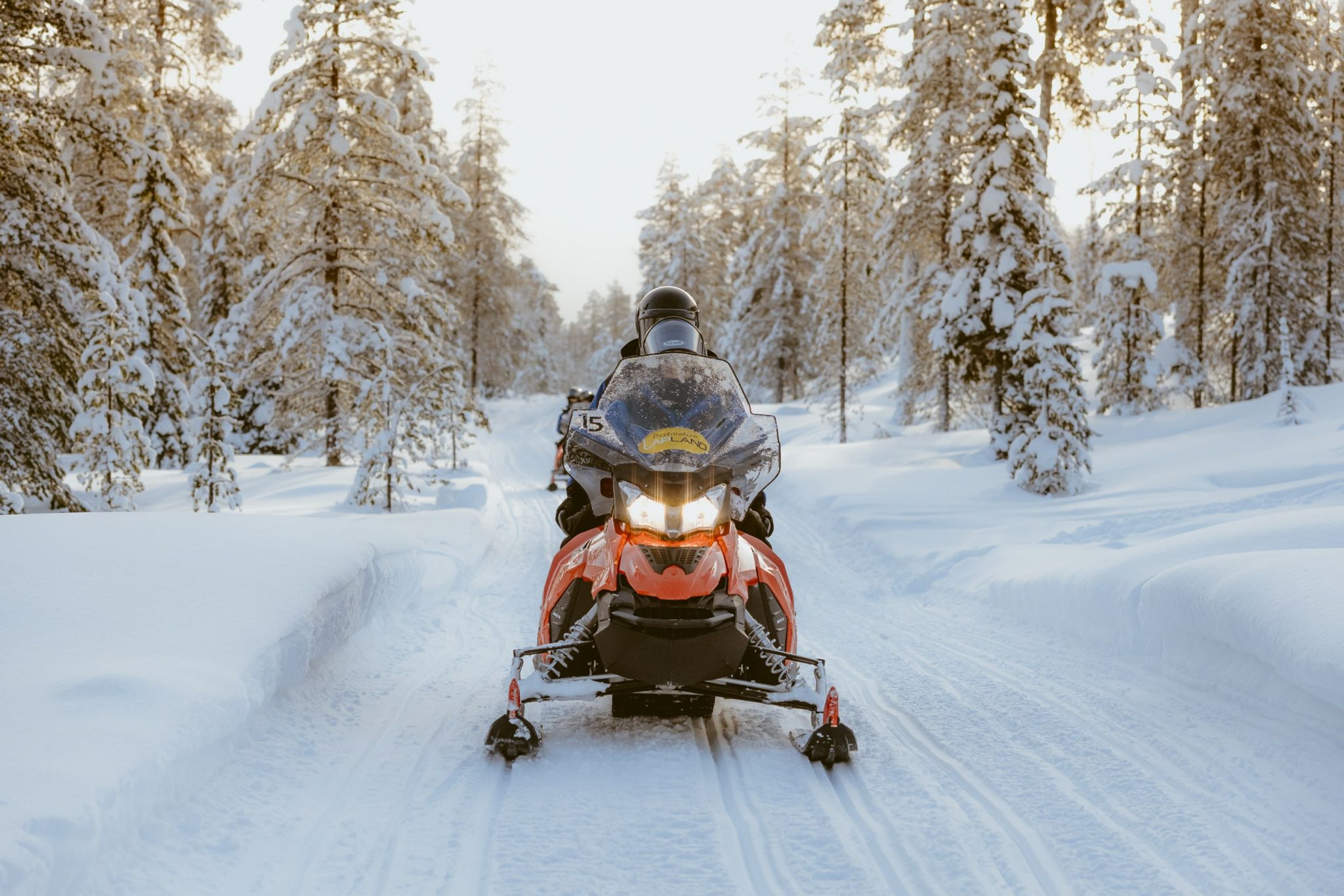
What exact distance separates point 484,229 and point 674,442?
3579cm

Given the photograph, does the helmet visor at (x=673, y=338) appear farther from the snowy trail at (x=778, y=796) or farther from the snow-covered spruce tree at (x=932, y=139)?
the snow-covered spruce tree at (x=932, y=139)

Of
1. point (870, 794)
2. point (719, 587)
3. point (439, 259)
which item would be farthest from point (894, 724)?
point (439, 259)

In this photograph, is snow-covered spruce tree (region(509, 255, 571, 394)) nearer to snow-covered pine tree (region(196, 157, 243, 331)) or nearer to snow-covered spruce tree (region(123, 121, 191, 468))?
snow-covered pine tree (region(196, 157, 243, 331))

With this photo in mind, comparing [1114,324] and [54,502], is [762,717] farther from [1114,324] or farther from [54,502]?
[1114,324]

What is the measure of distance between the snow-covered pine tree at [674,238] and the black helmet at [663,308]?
34737mm

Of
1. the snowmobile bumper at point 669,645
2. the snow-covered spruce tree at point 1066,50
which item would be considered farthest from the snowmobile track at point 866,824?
the snow-covered spruce tree at point 1066,50

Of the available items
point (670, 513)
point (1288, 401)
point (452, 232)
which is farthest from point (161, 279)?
point (1288, 401)

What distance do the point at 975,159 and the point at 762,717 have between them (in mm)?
14575

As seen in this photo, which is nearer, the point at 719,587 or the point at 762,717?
the point at 719,587

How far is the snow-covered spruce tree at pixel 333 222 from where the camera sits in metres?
18.2

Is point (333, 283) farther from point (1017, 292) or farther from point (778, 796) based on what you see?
point (778, 796)

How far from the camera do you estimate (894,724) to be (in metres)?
5.16

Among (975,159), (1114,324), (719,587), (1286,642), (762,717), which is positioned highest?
(975,159)

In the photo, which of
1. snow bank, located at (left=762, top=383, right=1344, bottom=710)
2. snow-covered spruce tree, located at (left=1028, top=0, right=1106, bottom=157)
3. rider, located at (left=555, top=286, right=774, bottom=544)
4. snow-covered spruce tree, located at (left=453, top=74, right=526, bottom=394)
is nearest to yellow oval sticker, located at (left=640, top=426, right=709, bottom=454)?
rider, located at (left=555, top=286, right=774, bottom=544)
